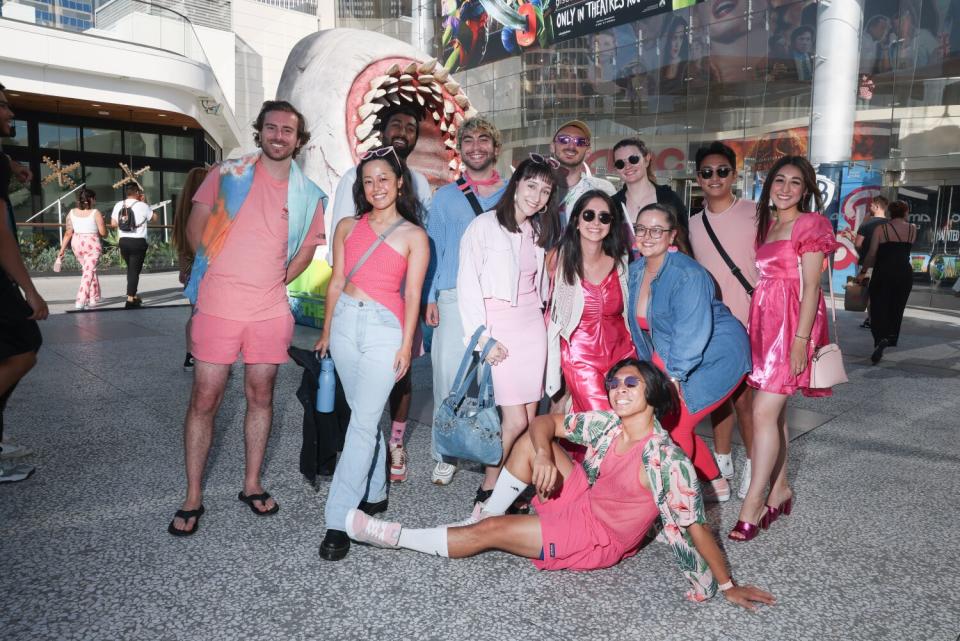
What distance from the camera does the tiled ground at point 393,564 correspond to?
2.40 m

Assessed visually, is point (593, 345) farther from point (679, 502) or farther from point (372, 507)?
point (372, 507)

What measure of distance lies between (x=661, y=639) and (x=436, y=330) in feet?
6.00

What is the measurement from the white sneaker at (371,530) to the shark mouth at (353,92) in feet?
15.6

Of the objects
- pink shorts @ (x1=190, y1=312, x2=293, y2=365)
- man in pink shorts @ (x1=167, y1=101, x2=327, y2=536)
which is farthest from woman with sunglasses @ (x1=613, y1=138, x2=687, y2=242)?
pink shorts @ (x1=190, y1=312, x2=293, y2=365)

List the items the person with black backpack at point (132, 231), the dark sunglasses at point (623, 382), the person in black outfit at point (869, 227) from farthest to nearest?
1. the person with black backpack at point (132, 231)
2. the person in black outfit at point (869, 227)
3. the dark sunglasses at point (623, 382)

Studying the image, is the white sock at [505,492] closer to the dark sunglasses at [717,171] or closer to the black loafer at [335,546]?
the black loafer at [335,546]

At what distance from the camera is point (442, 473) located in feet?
12.3

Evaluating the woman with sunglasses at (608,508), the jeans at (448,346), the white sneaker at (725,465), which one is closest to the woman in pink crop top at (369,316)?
the woman with sunglasses at (608,508)

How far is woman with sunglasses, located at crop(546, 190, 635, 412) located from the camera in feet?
10.6

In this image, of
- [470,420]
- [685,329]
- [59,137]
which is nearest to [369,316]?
[470,420]

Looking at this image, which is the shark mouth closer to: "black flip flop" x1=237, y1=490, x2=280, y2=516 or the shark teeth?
the shark teeth

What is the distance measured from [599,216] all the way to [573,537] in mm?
1392

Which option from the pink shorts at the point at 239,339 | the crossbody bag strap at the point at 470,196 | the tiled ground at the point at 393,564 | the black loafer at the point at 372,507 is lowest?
the tiled ground at the point at 393,564

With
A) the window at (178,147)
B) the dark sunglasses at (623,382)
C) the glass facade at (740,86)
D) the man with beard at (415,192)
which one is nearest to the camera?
the dark sunglasses at (623,382)
